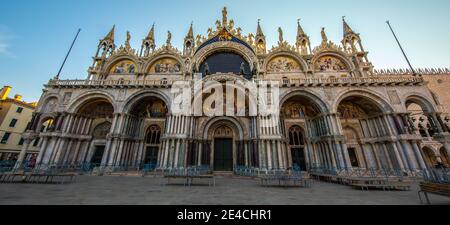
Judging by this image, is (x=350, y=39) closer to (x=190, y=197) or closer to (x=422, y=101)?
(x=422, y=101)

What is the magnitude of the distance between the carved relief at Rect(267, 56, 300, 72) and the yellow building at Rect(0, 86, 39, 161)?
117 feet

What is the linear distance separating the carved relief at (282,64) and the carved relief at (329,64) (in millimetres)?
2825

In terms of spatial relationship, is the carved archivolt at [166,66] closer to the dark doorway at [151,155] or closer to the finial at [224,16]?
the finial at [224,16]

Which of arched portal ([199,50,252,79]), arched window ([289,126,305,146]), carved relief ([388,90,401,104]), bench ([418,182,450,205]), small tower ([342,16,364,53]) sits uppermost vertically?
small tower ([342,16,364,53])

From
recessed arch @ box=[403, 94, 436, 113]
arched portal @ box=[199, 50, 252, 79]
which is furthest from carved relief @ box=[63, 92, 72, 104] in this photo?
recessed arch @ box=[403, 94, 436, 113]

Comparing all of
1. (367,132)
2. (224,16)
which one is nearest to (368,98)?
(367,132)

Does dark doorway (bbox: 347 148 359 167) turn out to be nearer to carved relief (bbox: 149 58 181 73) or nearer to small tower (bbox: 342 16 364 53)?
small tower (bbox: 342 16 364 53)

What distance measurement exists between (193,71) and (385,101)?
20.6 metres

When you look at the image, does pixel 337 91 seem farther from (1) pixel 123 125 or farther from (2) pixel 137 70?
(2) pixel 137 70

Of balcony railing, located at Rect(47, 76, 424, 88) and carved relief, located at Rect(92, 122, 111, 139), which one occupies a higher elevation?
balcony railing, located at Rect(47, 76, 424, 88)

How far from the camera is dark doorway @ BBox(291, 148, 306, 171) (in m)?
16.7

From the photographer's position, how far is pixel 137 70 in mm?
20484

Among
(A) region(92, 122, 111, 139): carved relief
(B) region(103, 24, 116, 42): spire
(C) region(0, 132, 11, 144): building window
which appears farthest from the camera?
(B) region(103, 24, 116, 42): spire
